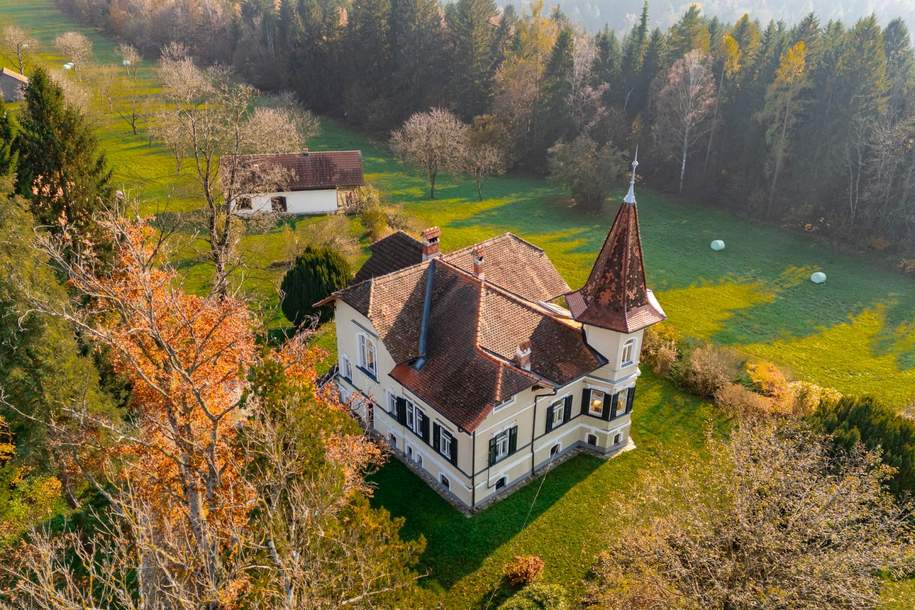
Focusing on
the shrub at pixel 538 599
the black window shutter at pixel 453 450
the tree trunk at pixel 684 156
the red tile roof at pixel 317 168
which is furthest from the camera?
the tree trunk at pixel 684 156

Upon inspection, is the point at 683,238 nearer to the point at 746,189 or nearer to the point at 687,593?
the point at 746,189

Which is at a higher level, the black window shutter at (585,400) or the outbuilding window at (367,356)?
the outbuilding window at (367,356)

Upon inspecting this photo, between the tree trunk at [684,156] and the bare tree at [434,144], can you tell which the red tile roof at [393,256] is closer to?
the bare tree at [434,144]

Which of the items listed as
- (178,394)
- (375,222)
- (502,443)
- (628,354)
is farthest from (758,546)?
(375,222)

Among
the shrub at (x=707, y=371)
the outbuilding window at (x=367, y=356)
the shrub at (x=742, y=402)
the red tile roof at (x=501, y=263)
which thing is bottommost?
the shrub at (x=742, y=402)

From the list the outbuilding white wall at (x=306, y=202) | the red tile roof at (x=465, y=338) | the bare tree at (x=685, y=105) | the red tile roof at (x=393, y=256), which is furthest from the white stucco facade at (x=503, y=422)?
the bare tree at (x=685, y=105)

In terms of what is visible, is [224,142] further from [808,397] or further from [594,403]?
[808,397]

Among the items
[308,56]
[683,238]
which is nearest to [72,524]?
[683,238]
